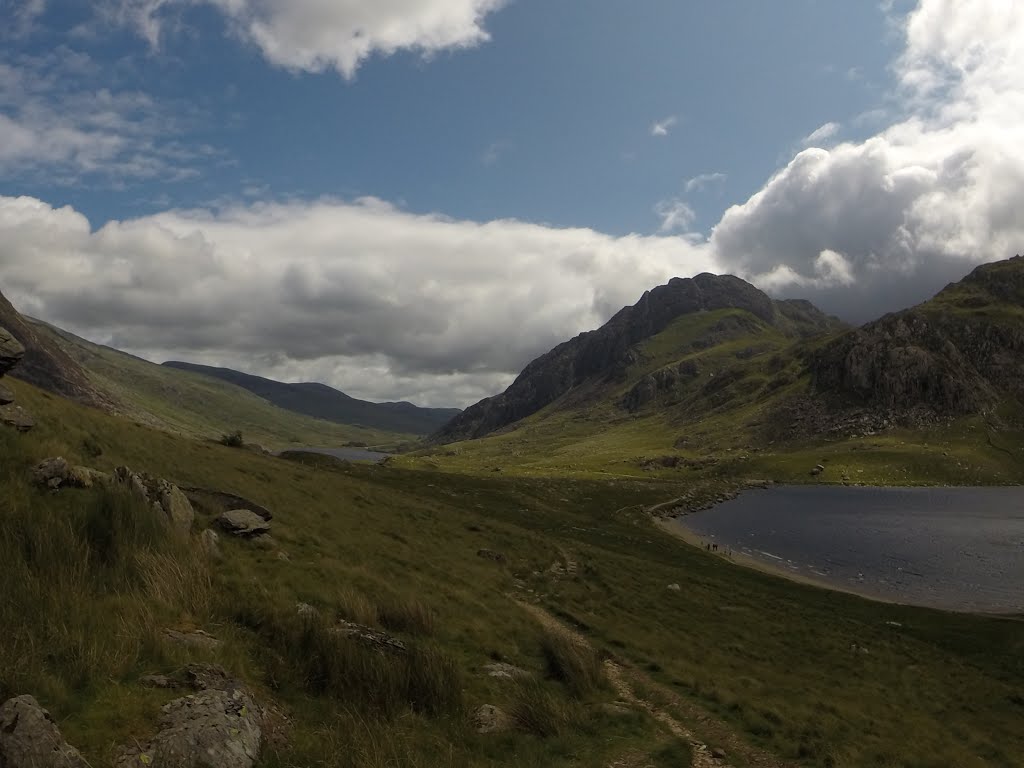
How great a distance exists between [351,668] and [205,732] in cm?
402

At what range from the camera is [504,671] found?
17.1 m

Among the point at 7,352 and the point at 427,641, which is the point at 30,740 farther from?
the point at 7,352

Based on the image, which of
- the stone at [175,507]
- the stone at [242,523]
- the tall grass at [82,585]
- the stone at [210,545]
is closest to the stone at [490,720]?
the tall grass at [82,585]

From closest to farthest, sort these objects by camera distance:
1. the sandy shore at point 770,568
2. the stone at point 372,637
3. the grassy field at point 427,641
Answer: the grassy field at point 427,641
the stone at point 372,637
the sandy shore at point 770,568

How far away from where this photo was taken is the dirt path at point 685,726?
15428 mm

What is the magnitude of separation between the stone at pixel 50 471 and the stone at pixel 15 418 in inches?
200

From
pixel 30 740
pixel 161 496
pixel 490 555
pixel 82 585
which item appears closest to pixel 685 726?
pixel 82 585

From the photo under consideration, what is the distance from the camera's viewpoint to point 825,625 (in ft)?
132

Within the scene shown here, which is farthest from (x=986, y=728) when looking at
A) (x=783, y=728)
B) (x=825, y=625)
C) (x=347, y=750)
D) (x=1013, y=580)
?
(x=1013, y=580)

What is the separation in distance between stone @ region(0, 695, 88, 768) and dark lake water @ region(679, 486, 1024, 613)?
221ft

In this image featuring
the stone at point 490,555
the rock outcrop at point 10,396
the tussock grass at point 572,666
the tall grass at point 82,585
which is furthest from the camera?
the stone at point 490,555

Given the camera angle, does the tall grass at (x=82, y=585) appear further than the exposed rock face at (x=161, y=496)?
No

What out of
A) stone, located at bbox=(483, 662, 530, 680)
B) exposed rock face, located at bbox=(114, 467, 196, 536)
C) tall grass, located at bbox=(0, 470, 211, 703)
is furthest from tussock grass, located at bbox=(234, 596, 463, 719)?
exposed rock face, located at bbox=(114, 467, 196, 536)

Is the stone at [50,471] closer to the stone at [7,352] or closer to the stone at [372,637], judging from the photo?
the stone at [7,352]
